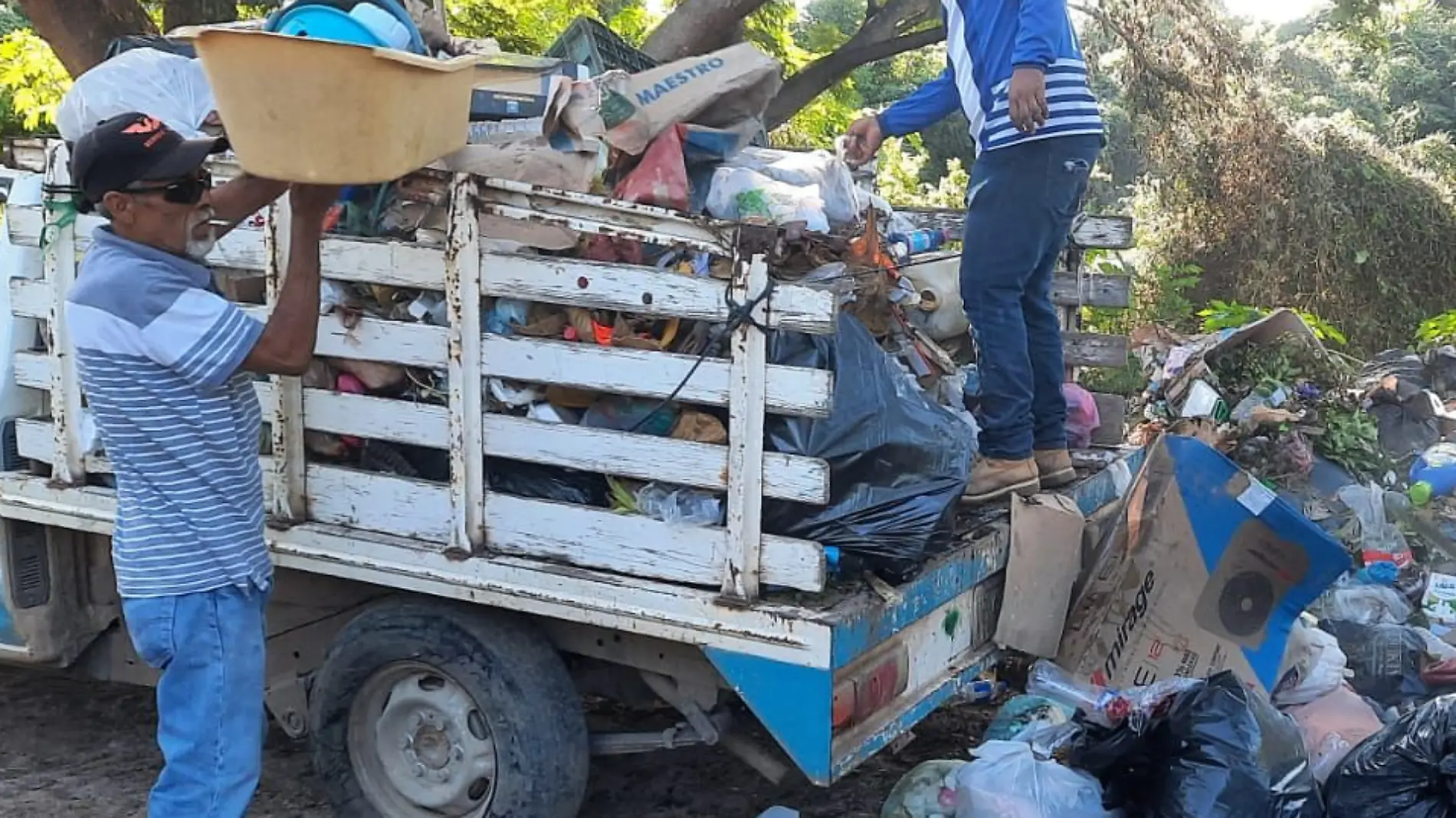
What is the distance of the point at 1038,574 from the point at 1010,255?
0.88 meters

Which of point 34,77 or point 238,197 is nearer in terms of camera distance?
point 238,197

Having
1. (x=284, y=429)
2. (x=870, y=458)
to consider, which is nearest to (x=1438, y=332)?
(x=870, y=458)

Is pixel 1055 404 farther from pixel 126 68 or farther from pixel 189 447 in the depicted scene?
pixel 126 68

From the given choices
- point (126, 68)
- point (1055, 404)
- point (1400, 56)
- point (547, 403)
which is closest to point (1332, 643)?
point (1055, 404)

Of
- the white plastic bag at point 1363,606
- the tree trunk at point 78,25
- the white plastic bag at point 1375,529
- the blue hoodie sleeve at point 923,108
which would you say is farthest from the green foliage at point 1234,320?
the tree trunk at point 78,25

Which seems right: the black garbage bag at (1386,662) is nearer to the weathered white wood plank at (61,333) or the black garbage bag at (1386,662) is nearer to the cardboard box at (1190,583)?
the cardboard box at (1190,583)

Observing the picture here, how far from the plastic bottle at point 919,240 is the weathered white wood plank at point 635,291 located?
147cm

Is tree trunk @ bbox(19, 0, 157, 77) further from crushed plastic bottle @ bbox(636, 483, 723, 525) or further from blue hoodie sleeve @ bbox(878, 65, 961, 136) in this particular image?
crushed plastic bottle @ bbox(636, 483, 723, 525)

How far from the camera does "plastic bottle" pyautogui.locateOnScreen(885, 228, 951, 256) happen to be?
176 inches

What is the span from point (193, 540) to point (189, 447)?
20 centimetres

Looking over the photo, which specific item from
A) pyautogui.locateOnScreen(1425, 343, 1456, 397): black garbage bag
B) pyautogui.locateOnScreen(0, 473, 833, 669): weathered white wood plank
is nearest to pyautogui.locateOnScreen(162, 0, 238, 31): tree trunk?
pyautogui.locateOnScreen(0, 473, 833, 669): weathered white wood plank

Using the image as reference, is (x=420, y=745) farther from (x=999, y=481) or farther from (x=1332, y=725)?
(x=1332, y=725)

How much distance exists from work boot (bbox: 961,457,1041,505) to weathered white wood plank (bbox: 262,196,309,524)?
178 cm

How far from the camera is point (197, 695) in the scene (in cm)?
299
